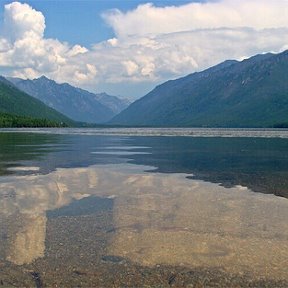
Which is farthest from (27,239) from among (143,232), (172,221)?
(172,221)

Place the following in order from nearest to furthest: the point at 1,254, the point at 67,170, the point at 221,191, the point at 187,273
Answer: the point at 187,273 → the point at 1,254 → the point at 221,191 → the point at 67,170

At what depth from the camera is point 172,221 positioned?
23.1m

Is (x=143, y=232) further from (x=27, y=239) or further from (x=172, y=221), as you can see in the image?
(x=27, y=239)

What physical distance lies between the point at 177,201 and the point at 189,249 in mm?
10431

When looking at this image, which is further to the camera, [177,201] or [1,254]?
[177,201]

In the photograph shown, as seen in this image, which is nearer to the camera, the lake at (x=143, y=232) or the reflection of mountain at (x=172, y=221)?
the lake at (x=143, y=232)

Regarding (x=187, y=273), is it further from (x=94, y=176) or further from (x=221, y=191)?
(x=94, y=176)

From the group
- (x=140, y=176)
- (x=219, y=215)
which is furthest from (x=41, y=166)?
(x=219, y=215)

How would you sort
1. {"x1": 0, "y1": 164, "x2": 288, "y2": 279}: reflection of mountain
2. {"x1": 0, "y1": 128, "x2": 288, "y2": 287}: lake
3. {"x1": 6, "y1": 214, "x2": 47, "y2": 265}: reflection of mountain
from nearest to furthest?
1. {"x1": 0, "y1": 128, "x2": 288, "y2": 287}: lake
2. {"x1": 6, "y1": 214, "x2": 47, "y2": 265}: reflection of mountain
3. {"x1": 0, "y1": 164, "x2": 288, "y2": 279}: reflection of mountain

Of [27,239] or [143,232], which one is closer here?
[27,239]

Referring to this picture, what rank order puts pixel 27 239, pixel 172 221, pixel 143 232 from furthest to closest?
pixel 172 221 < pixel 143 232 < pixel 27 239

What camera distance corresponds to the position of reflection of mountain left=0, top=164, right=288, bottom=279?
17.3 meters

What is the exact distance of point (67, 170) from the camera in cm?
4647

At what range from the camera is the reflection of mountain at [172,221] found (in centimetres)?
1730
